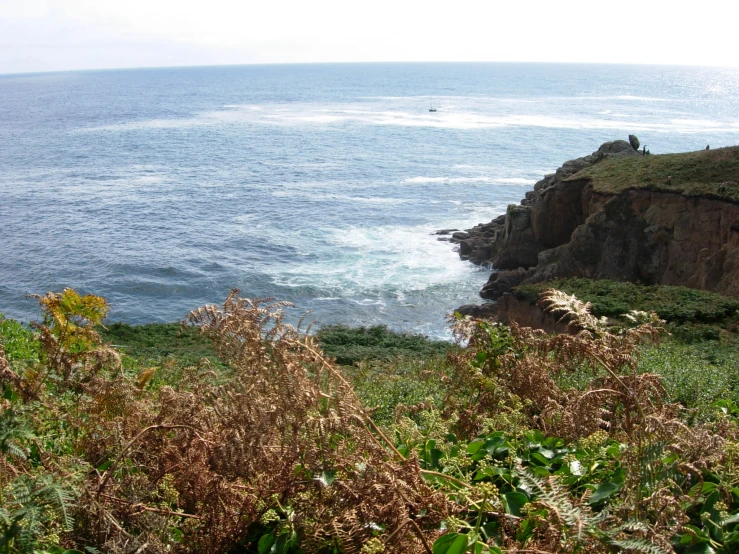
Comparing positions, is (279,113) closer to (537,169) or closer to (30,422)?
(537,169)

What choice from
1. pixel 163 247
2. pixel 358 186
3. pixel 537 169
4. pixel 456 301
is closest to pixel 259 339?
pixel 456 301

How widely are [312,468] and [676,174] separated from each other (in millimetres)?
33228

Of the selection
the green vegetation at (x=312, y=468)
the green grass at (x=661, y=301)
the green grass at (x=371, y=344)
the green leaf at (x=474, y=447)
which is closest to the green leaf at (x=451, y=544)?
the green vegetation at (x=312, y=468)

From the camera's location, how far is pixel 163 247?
44.3 metres

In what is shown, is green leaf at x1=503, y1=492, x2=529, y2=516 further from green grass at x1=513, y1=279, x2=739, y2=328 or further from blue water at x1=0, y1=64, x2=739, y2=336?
blue water at x1=0, y1=64, x2=739, y2=336

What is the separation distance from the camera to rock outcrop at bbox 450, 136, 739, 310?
28578 mm

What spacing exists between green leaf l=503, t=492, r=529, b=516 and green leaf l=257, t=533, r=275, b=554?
1097 mm

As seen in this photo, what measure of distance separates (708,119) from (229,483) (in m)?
138

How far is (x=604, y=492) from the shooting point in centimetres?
320

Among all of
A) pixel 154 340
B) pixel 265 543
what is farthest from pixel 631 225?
pixel 265 543

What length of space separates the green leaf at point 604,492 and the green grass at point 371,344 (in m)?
19.8

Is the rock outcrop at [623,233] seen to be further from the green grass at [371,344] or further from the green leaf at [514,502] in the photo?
the green leaf at [514,502]

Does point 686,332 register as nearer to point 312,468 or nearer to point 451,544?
point 312,468

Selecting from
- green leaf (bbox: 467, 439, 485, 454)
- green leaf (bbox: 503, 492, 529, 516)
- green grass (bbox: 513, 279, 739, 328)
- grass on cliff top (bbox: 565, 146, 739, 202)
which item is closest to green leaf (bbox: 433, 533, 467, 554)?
green leaf (bbox: 503, 492, 529, 516)
